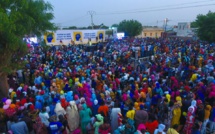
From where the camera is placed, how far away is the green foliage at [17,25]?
751 centimetres

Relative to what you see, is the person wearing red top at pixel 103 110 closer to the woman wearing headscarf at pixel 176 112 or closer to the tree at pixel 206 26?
the woman wearing headscarf at pixel 176 112

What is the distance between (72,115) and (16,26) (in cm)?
382

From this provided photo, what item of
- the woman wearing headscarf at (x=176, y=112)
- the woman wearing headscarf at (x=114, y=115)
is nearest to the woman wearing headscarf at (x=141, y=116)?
the woman wearing headscarf at (x=114, y=115)

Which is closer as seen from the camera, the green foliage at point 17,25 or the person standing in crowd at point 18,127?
the person standing in crowd at point 18,127

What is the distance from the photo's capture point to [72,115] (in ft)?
23.8

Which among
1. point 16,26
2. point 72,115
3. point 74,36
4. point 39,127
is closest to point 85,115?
point 72,115

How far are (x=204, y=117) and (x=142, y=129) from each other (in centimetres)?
250

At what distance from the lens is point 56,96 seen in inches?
324

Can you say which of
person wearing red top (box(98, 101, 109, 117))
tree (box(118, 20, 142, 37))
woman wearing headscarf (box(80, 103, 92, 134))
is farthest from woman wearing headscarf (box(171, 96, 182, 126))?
tree (box(118, 20, 142, 37))

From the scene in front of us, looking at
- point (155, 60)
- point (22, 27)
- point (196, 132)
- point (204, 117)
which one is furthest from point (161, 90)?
point (155, 60)

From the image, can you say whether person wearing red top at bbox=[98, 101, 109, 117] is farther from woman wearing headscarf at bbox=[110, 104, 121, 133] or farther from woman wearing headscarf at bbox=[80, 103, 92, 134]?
woman wearing headscarf at bbox=[80, 103, 92, 134]

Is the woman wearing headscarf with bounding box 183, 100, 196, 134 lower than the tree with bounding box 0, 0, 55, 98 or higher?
lower

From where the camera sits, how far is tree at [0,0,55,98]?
753cm

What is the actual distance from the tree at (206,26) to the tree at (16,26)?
28053mm
